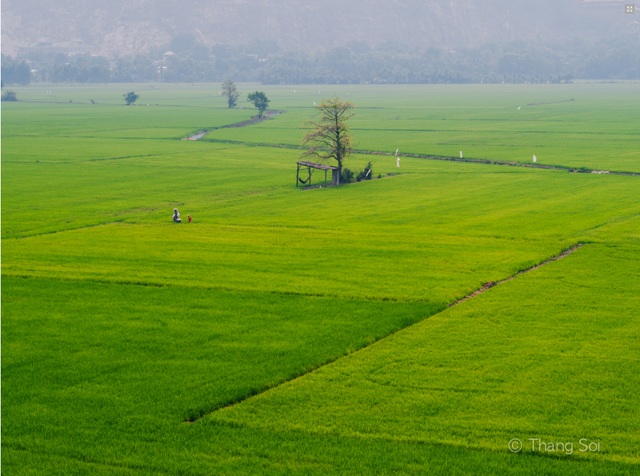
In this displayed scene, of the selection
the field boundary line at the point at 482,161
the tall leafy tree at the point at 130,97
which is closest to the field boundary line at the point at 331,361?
the field boundary line at the point at 482,161

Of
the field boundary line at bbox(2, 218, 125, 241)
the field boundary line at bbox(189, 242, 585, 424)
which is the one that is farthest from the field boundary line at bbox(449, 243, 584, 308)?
the field boundary line at bbox(2, 218, 125, 241)

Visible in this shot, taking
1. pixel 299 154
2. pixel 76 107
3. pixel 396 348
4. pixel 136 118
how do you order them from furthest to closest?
pixel 76 107 < pixel 136 118 < pixel 299 154 < pixel 396 348

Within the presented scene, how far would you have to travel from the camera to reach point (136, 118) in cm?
14100

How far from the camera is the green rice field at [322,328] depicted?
737 inches

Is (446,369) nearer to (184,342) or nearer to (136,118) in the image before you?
(184,342)

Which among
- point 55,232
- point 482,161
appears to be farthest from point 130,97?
point 55,232

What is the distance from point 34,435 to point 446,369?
9.98 m

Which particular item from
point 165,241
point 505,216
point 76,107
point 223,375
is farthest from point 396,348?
point 76,107

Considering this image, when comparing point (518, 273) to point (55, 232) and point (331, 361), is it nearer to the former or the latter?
point (331, 361)

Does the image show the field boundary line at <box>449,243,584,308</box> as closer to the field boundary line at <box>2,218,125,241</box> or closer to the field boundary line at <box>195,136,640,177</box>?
the field boundary line at <box>2,218,125,241</box>

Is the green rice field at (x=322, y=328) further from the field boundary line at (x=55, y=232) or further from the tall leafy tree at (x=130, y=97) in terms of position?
the tall leafy tree at (x=130, y=97)

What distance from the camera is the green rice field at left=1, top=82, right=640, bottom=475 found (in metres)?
18.7

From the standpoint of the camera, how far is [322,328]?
26.9 metres

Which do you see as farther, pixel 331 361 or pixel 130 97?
pixel 130 97
